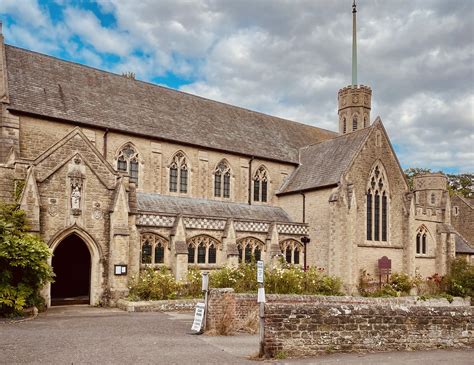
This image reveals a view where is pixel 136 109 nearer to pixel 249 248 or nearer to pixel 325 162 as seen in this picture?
pixel 249 248

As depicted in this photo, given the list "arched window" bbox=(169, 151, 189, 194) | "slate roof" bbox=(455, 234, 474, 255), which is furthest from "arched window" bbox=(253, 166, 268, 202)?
"slate roof" bbox=(455, 234, 474, 255)

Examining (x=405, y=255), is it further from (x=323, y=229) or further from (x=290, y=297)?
(x=290, y=297)

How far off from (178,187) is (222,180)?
346 cm

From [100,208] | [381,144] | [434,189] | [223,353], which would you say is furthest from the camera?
[434,189]

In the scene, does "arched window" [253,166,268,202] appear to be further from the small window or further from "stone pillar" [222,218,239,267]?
the small window

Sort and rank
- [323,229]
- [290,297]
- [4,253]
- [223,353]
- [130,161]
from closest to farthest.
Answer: [223,353] < [4,253] < [290,297] < [130,161] < [323,229]

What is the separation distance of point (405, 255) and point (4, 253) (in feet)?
82.8

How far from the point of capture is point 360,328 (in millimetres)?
11211

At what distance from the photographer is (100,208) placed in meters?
21.3

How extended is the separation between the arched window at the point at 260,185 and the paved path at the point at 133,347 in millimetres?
17755

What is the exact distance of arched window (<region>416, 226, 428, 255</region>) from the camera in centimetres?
3584

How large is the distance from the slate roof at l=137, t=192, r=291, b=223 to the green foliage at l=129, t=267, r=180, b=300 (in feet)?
13.6

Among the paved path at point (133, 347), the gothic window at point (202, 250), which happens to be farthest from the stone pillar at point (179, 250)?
the paved path at point (133, 347)

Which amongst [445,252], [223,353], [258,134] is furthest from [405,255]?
[223,353]
